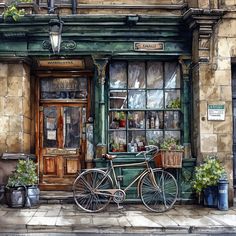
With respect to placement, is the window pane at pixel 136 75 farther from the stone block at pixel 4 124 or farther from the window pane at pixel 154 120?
the stone block at pixel 4 124

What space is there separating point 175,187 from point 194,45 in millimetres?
3478

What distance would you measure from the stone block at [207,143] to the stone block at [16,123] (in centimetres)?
439

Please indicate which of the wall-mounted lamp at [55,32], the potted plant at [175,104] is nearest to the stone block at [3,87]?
the wall-mounted lamp at [55,32]

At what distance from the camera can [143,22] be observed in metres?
10.9

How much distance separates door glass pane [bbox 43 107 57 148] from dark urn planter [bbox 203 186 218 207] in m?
4.19

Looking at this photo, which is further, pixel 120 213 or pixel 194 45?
pixel 194 45

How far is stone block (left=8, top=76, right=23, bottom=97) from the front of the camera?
10.9 meters

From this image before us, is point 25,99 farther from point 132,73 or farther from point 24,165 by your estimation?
point 132,73

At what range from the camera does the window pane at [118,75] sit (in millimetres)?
11367

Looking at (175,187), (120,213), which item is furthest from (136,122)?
(120,213)

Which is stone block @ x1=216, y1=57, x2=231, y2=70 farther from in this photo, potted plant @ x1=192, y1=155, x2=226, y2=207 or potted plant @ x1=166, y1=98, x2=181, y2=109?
potted plant @ x1=192, y1=155, x2=226, y2=207

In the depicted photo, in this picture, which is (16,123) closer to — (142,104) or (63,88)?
(63,88)

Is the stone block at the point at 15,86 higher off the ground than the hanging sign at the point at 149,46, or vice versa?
the hanging sign at the point at 149,46

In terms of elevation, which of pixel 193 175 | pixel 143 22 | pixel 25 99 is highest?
pixel 143 22
